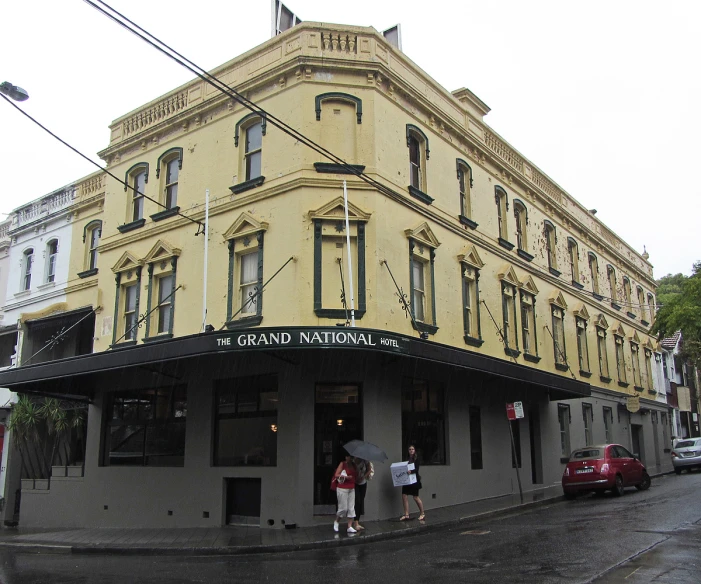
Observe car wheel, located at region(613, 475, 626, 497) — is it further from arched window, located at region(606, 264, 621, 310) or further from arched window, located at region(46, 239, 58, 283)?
arched window, located at region(46, 239, 58, 283)

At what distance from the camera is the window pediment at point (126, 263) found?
66.9ft

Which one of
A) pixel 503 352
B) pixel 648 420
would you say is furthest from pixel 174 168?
pixel 648 420

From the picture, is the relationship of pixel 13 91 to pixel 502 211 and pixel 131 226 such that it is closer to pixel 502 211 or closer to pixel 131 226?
pixel 131 226

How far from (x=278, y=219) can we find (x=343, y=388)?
4.44 m

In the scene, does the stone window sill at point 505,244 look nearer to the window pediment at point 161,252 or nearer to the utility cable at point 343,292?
the utility cable at point 343,292

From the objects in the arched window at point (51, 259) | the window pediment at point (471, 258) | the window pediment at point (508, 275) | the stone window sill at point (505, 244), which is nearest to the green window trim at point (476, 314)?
the window pediment at point (471, 258)

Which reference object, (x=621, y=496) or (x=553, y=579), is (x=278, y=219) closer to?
(x=553, y=579)

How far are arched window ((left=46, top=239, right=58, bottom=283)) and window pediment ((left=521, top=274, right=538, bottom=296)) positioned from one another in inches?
676

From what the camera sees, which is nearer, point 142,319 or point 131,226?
point 142,319

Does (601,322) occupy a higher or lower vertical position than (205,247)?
higher

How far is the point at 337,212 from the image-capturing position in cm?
1650

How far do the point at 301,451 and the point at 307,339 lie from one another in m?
2.96

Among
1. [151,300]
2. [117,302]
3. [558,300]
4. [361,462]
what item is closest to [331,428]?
[361,462]

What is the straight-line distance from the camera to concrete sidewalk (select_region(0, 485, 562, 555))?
13.0 meters
